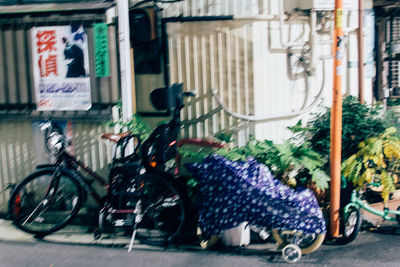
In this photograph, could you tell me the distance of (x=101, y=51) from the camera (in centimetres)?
757

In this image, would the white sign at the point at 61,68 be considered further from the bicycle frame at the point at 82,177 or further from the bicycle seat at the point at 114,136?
the bicycle frame at the point at 82,177

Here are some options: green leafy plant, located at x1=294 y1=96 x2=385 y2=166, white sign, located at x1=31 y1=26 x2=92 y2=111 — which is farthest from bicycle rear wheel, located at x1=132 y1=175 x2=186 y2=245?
green leafy plant, located at x1=294 y1=96 x2=385 y2=166

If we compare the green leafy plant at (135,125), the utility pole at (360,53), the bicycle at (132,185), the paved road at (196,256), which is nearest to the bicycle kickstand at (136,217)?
the bicycle at (132,185)

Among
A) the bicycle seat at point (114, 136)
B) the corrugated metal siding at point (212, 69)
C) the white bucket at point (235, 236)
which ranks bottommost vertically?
the white bucket at point (235, 236)

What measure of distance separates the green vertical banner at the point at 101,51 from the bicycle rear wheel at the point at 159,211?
72.2 inches

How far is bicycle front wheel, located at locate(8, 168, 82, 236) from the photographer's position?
281 inches

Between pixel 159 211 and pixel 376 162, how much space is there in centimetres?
295

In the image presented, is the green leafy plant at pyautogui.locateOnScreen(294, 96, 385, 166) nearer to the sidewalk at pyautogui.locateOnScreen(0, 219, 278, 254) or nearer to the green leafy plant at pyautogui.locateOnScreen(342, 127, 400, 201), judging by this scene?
the green leafy plant at pyautogui.locateOnScreen(342, 127, 400, 201)

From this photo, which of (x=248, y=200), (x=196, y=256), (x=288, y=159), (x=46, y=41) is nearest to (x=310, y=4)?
(x=288, y=159)

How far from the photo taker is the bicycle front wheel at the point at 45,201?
7.15 meters

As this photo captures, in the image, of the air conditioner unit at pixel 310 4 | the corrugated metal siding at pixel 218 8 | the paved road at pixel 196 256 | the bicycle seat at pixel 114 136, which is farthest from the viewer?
the air conditioner unit at pixel 310 4

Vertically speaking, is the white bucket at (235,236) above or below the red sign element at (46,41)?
below

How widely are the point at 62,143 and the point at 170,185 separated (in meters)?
1.68

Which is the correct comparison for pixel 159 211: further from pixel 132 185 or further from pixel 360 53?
pixel 360 53
